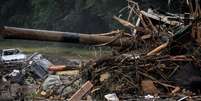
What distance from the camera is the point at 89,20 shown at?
39156 millimetres

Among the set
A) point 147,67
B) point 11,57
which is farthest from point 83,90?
point 11,57

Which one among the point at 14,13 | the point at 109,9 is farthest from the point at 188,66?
the point at 14,13

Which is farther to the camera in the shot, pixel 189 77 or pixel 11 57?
pixel 11 57

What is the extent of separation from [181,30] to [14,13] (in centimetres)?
4010

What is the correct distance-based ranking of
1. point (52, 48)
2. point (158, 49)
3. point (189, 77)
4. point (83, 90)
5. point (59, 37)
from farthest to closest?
point (52, 48) → point (158, 49) → point (189, 77) → point (83, 90) → point (59, 37)

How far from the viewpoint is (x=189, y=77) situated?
10516mm

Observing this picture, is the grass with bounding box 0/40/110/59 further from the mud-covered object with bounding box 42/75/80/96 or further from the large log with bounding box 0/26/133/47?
the large log with bounding box 0/26/133/47

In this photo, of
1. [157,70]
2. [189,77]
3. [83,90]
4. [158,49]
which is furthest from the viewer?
[158,49]

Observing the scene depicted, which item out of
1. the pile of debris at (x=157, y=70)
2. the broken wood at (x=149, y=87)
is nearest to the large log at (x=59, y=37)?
the pile of debris at (x=157, y=70)

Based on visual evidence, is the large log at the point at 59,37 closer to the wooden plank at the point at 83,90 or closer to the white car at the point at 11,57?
the wooden plank at the point at 83,90

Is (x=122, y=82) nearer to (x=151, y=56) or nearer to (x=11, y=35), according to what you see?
(x=151, y=56)

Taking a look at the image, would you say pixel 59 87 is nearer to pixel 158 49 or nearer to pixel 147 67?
pixel 147 67

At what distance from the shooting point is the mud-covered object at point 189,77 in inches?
411

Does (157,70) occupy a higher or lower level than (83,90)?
higher
